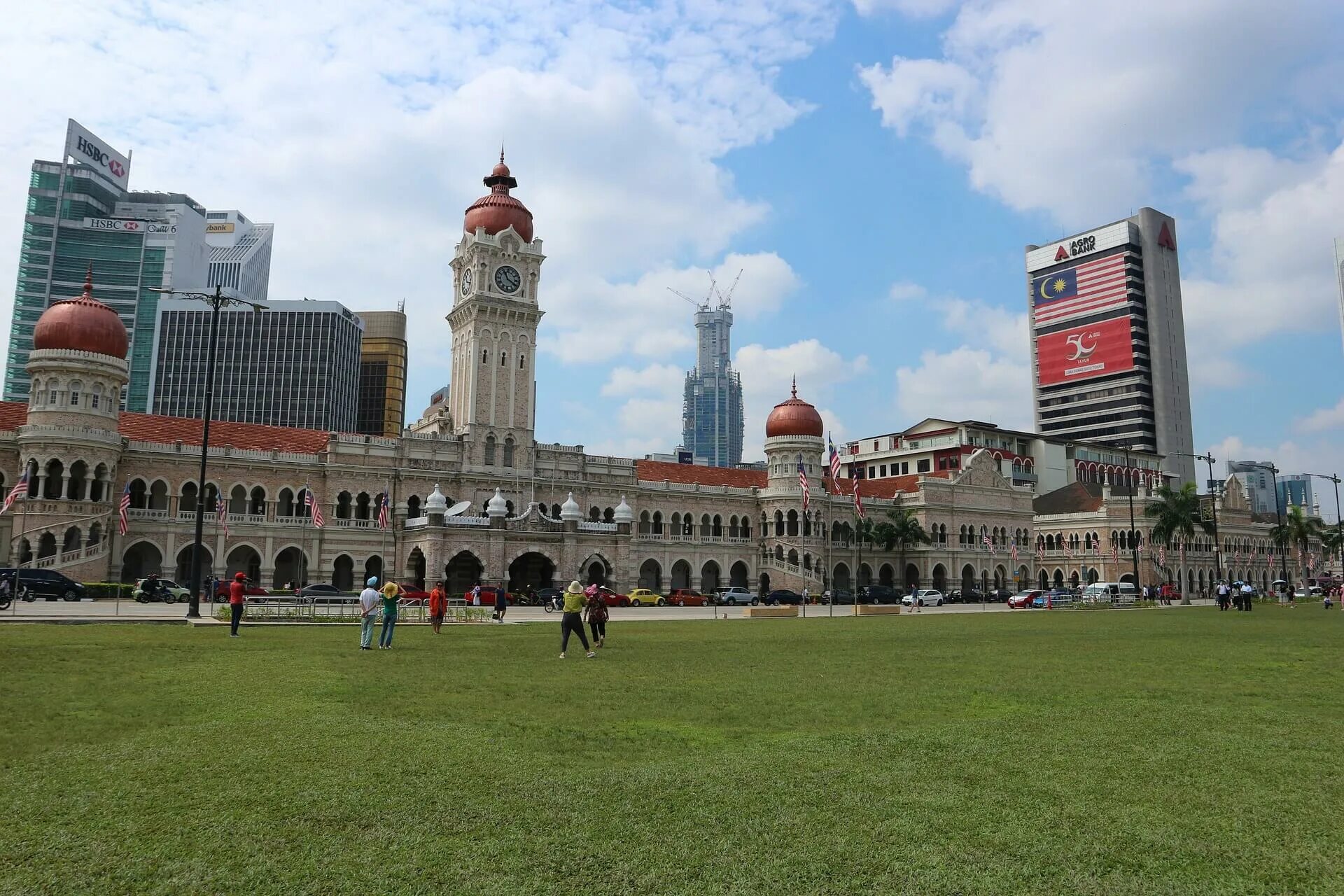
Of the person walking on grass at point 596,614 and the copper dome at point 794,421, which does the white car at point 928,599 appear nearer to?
the copper dome at point 794,421

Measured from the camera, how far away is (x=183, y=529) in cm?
5344

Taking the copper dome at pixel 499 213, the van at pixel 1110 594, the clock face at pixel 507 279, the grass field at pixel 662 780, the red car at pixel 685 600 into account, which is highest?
the copper dome at pixel 499 213

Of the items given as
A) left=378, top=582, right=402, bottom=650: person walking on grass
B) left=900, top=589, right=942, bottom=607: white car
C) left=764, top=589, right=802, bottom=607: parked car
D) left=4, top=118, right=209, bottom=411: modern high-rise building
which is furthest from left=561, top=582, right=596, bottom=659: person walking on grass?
left=4, top=118, right=209, bottom=411: modern high-rise building

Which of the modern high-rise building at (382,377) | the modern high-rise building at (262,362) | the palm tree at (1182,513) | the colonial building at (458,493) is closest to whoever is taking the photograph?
the colonial building at (458,493)

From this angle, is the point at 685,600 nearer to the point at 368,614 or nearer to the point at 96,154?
the point at 368,614

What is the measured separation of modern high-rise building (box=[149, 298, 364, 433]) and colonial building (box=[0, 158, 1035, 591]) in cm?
7444

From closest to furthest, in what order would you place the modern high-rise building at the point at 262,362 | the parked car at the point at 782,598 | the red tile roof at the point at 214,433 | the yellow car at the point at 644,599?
1. the yellow car at the point at 644,599
2. the red tile roof at the point at 214,433
3. the parked car at the point at 782,598
4. the modern high-rise building at the point at 262,362

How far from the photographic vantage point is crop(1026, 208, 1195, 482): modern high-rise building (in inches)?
5881

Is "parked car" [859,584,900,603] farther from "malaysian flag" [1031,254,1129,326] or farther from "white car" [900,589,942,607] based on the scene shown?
"malaysian flag" [1031,254,1129,326]

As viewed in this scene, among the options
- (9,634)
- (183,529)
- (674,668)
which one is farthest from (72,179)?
(674,668)

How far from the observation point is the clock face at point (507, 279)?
66.8m

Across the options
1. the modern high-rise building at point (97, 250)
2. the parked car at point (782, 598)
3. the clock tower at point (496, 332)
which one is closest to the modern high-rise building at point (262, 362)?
the modern high-rise building at point (97, 250)

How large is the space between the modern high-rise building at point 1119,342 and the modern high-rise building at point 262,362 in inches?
4562

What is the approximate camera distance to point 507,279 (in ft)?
220
